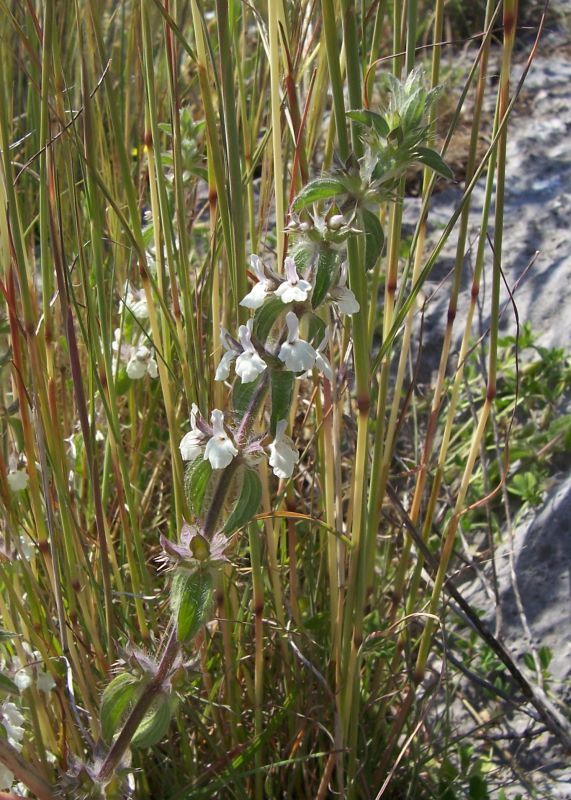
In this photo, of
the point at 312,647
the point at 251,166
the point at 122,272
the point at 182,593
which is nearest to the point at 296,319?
the point at 182,593

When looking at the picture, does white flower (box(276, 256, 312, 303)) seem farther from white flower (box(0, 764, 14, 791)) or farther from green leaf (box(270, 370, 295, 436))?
white flower (box(0, 764, 14, 791))

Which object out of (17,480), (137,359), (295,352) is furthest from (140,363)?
(295,352)

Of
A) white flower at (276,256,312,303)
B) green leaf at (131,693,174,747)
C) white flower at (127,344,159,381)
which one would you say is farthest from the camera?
white flower at (127,344,159,381)

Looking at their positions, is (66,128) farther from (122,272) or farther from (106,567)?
(122,272)

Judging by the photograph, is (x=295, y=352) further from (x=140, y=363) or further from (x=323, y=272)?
(x=140, y=363)

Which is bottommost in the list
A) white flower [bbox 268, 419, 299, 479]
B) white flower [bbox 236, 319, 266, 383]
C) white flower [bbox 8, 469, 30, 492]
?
white flower [bbox 8, 469, 30, 492]

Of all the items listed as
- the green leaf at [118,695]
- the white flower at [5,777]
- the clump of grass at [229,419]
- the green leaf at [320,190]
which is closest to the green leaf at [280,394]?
the clump of grass at [229,419]

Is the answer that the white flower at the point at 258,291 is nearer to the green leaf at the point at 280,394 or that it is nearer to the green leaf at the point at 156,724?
the green leaf at the point at 280,394

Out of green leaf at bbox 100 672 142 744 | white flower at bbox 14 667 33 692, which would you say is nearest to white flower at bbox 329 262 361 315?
green leaf at bbox 100 672 142 744
